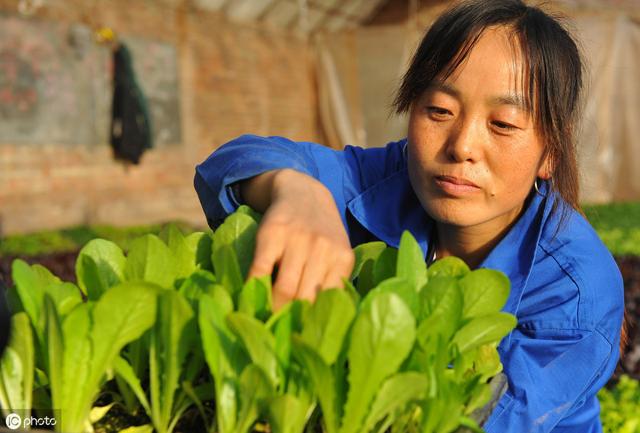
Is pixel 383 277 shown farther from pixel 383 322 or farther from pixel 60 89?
pixel 60 89

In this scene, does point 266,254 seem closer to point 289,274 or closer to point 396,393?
point 289,274

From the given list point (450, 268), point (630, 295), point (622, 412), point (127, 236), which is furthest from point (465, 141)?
point (127, 236)

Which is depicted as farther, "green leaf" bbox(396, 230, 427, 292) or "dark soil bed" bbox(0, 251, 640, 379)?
"dark soil bed" bbox(0, 251, 640, 379)

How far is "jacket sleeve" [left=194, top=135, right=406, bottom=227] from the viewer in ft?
3.53

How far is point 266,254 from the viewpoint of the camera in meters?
0.79

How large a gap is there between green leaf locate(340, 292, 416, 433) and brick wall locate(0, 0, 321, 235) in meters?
7.77

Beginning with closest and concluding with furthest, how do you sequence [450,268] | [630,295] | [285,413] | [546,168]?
[285,413]
[450,268]
[546,168]
[630,295]

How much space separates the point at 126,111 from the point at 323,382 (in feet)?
29.0

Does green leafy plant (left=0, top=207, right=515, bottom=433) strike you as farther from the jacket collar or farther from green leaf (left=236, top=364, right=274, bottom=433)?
the jacket collar

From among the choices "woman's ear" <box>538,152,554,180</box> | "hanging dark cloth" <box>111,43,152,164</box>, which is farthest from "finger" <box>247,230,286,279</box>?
"hanging dark cloth" <box>111,43,152,164</box>

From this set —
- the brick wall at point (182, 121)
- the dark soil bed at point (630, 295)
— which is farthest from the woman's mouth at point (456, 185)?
the brick wall at point (182, 121)

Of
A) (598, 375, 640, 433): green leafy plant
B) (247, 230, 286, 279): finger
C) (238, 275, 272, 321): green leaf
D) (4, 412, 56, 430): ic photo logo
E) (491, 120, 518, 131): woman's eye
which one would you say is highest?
(491, 120, 518, 131): woman's eye

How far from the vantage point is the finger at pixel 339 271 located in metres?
0.80

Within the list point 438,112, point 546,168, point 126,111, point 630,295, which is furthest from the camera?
point 126,111
